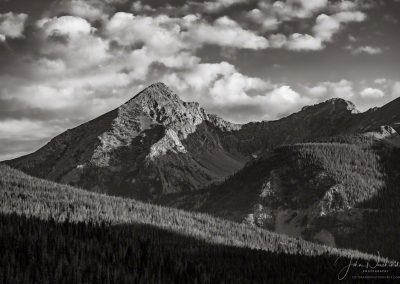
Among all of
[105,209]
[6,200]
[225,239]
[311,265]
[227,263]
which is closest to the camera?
[227,263]

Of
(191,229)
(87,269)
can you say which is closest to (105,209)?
(191,229)

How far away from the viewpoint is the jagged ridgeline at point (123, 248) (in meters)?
7.83

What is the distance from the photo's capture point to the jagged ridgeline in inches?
308

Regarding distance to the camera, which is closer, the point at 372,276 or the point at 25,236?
the point at 25,236

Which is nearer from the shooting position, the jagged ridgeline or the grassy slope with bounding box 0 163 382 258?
the jagged ridgeline

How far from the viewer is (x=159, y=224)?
17562mm

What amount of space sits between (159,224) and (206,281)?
9330mm

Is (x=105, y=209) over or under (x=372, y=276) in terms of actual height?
over

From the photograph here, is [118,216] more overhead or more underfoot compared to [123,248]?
more overhead

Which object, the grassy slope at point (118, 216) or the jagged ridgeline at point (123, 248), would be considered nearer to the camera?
the jagged ridgeline at point (123, 248)

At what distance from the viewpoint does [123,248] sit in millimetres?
9883

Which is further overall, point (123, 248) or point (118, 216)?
point (118, 216)

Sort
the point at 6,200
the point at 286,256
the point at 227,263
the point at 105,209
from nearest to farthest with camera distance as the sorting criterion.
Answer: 1. the point at 227,263
2. the point at 286,256
3. the point at 6,200
4. the point at 105,209

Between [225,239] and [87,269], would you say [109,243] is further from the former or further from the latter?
[225,239]
